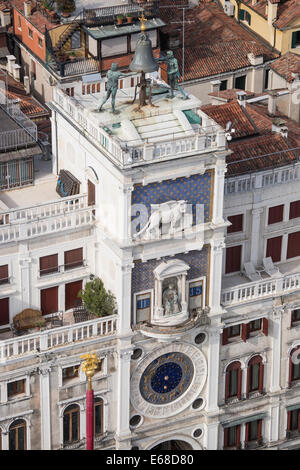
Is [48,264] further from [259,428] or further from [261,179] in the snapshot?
[259,428]

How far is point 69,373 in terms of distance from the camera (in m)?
86.7

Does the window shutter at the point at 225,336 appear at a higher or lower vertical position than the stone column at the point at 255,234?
lower

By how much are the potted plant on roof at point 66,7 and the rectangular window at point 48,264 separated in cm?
3014

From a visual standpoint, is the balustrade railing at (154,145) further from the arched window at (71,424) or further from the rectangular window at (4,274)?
the arched window at (71,424)

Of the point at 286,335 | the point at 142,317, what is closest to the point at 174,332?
the point at 142,317

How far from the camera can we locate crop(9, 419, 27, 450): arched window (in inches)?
3413

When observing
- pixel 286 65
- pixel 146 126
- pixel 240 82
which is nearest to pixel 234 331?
pixel 146 126

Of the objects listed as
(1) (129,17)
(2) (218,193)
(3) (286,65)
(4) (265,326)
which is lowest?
(4) (265,326)

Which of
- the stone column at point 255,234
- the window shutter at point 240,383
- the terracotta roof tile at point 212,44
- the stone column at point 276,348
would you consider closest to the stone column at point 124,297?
the window shutter at point 240,383

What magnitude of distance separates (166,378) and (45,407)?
7.77 meters

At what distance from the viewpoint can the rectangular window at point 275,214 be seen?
92.0 m

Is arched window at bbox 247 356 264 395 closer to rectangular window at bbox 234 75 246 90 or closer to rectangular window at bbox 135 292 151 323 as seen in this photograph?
rectangular window at bbox 135 292 151 323

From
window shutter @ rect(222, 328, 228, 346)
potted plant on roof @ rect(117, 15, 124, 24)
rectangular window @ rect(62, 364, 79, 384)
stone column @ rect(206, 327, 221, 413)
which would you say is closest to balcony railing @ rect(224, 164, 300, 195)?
window shutter @ rect(222, 328, 228, 346)

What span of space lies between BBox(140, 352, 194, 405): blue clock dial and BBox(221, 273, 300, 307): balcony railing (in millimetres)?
4438
